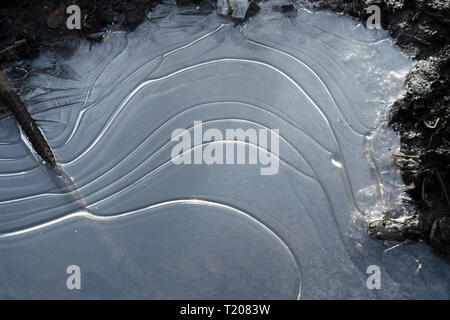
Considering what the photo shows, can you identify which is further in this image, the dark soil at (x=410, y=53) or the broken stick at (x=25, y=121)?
the broken stick at (x=25, y=121)

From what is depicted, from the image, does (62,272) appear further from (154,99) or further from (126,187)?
(154,99)

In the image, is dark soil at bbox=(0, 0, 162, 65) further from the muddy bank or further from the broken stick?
the muddy bank

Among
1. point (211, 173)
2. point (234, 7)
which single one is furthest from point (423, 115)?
point (234, 7)

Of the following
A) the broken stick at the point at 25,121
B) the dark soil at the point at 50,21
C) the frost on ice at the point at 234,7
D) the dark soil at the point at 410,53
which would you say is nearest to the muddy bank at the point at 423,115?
the dark soil at the point at 410,53

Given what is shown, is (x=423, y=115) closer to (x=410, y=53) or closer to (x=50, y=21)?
(x=410, y=53)

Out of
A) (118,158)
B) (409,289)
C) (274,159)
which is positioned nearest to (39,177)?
(118,158)

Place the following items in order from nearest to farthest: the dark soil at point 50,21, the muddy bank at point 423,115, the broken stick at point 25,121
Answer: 1. the muddy bank at point 423,115
2. the broken stick at point 25,121
3. the dark soil at point 50,21

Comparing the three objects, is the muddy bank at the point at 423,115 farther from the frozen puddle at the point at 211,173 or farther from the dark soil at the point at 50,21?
the dark soil at the point at 50,21
